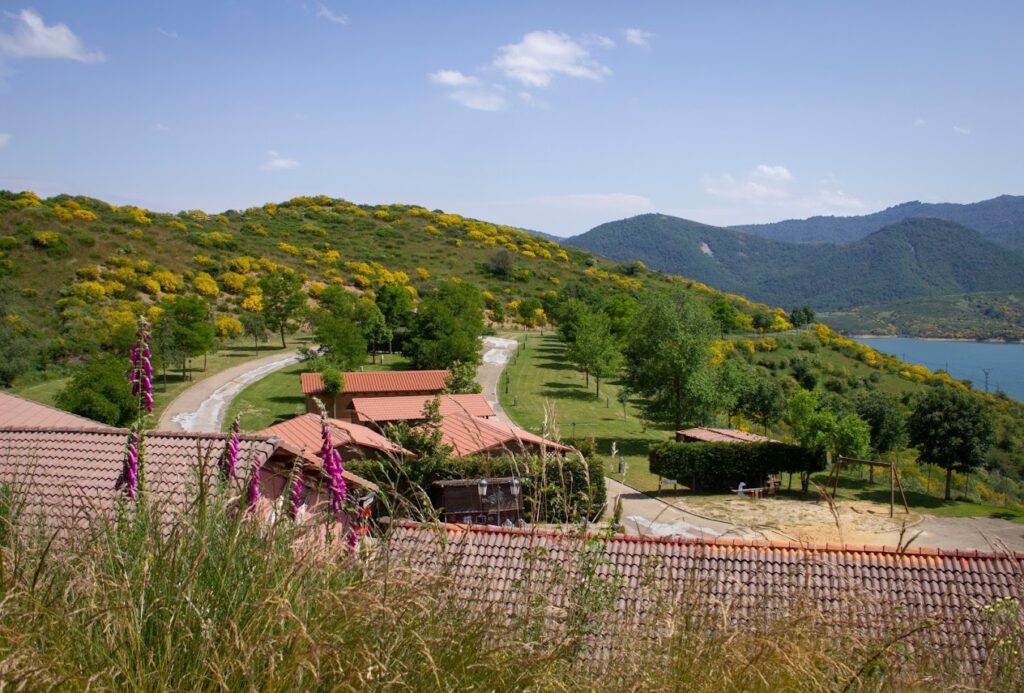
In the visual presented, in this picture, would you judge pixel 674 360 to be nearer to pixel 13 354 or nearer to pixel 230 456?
→ pixel 13 354

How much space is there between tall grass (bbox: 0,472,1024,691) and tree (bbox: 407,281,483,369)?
1268 inches

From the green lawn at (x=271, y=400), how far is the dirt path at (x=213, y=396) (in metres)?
0.42

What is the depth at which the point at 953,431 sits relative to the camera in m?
29.0

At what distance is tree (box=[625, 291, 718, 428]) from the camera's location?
3312 cm

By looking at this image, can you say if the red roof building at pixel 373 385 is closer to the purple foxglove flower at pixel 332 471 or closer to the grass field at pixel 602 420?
the grass field at pixel 602 420

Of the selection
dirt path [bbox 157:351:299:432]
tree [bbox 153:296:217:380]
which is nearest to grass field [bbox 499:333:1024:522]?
dirt path [bbox 157:351:299:432]

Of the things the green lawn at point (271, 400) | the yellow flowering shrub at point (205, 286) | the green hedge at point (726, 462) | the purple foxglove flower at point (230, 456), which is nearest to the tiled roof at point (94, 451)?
the purple foxglove flower at point (230, 456)

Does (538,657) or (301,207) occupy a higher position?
(301,207)

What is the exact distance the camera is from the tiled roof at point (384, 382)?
31594 millimetres

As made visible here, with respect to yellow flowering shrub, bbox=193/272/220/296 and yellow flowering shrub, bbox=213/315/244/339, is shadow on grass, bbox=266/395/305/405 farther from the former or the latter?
yellow flowering shrub, bbox=193/272/220/296

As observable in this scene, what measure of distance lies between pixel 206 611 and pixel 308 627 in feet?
1.01

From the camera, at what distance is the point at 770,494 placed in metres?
26.0

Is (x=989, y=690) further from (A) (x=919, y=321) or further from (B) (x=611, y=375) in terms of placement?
(A) (x=919, y=321)

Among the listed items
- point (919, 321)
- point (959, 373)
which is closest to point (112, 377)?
point (959, 373)
